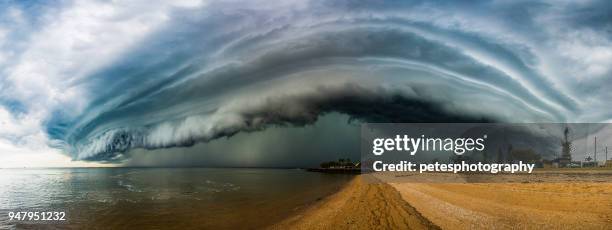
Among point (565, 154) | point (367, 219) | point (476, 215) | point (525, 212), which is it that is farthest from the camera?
point (565, 154)

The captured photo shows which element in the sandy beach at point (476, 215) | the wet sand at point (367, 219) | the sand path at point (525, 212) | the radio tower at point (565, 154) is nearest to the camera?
the sand path at point (525, 212)

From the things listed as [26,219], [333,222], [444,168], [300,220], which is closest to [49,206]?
[26,219]

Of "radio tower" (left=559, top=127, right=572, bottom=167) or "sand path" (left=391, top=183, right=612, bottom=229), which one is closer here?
"sand path" (left=391, top=183, right=612, bottom=229)

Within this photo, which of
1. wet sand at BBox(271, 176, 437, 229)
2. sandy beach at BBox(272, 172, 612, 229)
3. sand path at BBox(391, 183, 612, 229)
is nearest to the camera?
sand path at BBox(391, 183, 612, 229)

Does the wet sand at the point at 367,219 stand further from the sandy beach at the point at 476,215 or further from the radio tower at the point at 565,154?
the radio tower at the point at 565,154

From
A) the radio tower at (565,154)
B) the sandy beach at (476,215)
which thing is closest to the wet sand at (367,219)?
the sandy beach at (476,215)

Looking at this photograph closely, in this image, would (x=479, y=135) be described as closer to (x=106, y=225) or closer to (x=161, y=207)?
(x=161, y=207)

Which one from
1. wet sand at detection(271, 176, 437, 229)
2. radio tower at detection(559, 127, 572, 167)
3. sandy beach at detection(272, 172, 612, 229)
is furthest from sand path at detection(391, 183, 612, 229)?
radio tower at detection(559, 127, 572, 167)

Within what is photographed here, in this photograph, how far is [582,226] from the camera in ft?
53.3

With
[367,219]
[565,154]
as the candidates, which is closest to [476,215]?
[367,219]

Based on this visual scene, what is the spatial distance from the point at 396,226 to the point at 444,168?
235 ft

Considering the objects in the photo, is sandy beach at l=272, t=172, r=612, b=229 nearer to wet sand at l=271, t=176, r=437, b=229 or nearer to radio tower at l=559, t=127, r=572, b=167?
wet sand at l=271, t=176, r=437, b=229

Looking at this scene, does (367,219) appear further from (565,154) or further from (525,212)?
(565,154)

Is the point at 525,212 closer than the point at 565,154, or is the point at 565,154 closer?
the point at 525,212
